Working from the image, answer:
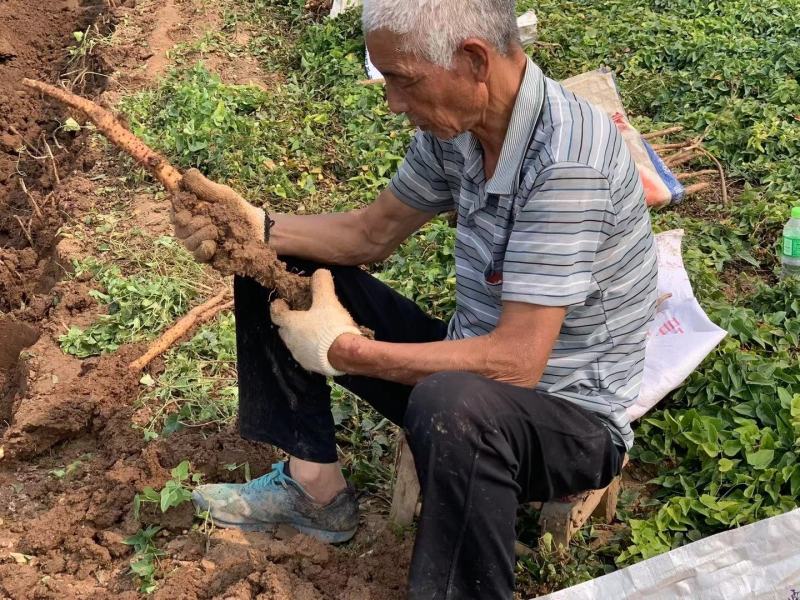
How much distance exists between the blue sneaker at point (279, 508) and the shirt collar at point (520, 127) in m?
1.12

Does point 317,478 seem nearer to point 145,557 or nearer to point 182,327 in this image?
point 145,557

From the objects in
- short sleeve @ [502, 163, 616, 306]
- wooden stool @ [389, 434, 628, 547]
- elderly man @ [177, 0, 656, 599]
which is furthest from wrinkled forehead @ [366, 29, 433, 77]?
wooden stool @ [389, 434, 628, 547]

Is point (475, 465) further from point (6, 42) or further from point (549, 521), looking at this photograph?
point (6, 42)

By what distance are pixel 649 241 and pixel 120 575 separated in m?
1.82

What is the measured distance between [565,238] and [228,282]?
2334 mm

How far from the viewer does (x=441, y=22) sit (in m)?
1.97

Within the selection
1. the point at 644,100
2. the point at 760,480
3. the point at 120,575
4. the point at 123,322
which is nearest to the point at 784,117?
the point at 644,100

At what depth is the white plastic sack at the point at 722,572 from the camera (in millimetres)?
2232

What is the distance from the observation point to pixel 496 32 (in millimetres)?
2016

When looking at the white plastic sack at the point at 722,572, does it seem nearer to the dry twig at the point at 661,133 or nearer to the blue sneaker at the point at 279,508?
the blue sneaker at the point at 279,508

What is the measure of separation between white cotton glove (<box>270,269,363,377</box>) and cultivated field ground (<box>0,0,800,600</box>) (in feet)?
1.94

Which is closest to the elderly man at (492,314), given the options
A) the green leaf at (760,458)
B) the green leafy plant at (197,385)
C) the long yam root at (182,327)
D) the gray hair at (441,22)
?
the gray hair at (441,22)

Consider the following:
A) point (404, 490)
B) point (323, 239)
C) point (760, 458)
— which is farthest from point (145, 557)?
point (760, 458)

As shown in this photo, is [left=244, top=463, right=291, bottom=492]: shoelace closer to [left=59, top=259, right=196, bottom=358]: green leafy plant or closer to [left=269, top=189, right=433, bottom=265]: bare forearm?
[left=269, top=189, right=433, bottom=265]: bare forearm
